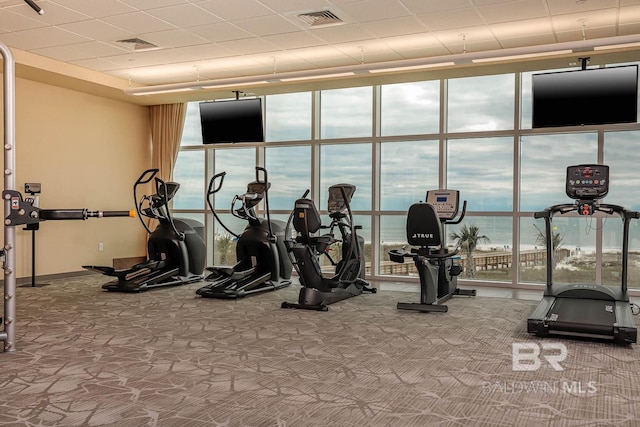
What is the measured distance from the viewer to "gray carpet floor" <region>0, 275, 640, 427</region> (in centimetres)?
320

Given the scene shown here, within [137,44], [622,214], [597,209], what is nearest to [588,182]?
[597,209]

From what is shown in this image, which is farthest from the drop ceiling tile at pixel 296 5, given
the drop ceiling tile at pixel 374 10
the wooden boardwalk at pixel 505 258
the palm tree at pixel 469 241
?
the palm tree at pixel 469 241

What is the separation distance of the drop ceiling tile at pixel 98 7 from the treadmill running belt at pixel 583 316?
17.0ft

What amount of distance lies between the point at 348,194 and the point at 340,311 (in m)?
1.68

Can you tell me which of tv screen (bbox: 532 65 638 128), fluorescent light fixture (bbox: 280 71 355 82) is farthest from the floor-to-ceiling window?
fluorescent light fixture (bbox: 280 71 355 82)

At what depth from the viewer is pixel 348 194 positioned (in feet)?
24.3

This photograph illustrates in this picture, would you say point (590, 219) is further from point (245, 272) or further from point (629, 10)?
point (245, 272)

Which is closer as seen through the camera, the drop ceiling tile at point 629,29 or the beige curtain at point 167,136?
the drop ceiling tile at point 629,29

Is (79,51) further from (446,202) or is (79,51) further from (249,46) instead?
(446,202)

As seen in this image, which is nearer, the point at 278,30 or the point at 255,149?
the point at 278,30

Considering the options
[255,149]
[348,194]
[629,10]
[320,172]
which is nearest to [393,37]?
[348,194]

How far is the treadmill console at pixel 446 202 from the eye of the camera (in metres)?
7.15

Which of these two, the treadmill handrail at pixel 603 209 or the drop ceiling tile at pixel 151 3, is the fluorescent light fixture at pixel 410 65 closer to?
the treadmill handrail at pixel 603 209

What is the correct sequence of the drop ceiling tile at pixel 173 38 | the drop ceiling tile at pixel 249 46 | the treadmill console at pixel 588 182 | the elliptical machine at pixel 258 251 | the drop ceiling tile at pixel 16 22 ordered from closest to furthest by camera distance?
the treadmill console at pixel 588 182 < the drop ceiling tile at pixel 16 22 < the drop ceiling tile at pixel 173 38 < the drop ceiling tile at pixel 249 46 < the elliptical machine at pixel 258 251
